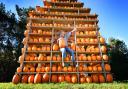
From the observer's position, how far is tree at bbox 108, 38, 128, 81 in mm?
21328

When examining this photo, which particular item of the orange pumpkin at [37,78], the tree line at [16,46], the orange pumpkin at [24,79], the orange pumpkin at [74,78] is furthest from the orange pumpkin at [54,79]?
the tree line at [16,46]

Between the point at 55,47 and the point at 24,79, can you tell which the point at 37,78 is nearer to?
the point at 24,79

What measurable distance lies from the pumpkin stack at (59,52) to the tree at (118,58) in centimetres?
1036

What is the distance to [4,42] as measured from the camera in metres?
24.5

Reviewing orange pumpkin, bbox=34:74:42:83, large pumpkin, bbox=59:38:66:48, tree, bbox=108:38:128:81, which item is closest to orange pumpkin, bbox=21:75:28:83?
orange pumpkin, bbox=34:74:42:83

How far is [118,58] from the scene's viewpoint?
2412 cm

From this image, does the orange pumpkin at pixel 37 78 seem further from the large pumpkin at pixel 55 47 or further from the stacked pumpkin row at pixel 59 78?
the large pumpkin at pixel 55 47

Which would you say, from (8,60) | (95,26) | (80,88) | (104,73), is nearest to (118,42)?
(8,60)

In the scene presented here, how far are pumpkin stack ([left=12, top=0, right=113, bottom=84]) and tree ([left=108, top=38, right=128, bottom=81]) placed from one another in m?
10.4

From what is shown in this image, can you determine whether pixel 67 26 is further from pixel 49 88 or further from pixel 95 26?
pixel 49 88

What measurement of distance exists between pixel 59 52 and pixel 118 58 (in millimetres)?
15541

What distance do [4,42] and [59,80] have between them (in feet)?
55.8

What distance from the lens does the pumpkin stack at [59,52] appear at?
9.38 meters

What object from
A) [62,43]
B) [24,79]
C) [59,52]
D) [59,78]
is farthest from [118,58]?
[24,79]
